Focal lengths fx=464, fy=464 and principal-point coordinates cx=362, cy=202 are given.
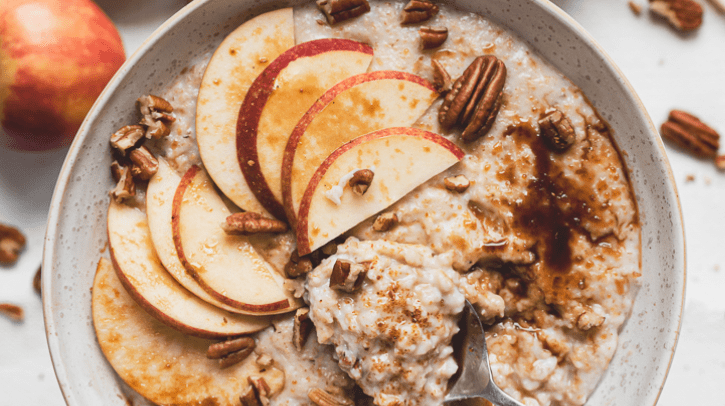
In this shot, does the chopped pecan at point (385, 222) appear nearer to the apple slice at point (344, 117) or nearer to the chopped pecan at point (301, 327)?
the apple slice at point (344, 117)

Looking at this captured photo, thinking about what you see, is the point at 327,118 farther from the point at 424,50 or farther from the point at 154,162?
the point at 154,162

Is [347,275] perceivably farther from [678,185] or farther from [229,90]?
[678,185]

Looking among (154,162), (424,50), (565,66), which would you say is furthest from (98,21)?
(565,66)

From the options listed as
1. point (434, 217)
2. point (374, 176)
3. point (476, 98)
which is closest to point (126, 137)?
point (374, 176)

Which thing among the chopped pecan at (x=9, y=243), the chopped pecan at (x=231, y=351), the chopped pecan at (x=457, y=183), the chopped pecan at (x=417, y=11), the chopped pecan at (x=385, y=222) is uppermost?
the chopped pecan at (x=417, y=11)

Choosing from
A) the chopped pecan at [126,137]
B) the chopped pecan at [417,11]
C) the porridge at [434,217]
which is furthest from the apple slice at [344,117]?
the chopped pecan at [126,137]

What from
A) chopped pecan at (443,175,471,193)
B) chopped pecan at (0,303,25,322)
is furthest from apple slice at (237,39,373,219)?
chopped pecan at (0,303,25,322)
